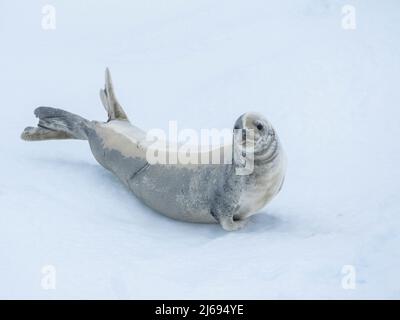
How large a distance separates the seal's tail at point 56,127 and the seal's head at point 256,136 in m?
1.26

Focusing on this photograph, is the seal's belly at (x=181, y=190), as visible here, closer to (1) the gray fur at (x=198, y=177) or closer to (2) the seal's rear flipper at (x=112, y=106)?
(1) the gray fur at (x=198, y=177)

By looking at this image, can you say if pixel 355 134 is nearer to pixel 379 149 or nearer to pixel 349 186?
pixel 379 149

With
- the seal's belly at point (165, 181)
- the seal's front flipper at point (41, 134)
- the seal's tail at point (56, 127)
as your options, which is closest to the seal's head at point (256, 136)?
the seal's belly at point (165, 181)

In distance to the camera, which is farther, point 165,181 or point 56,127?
point 56,127

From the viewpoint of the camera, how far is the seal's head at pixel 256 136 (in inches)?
130

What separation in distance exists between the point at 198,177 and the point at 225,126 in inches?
54.3

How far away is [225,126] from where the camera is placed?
4.98 metres

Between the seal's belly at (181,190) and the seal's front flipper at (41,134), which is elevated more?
the seal's front flipper at (41,134)

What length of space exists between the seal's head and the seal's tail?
1257 millimetres

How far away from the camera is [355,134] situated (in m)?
4.64

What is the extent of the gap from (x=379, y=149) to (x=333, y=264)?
1.44 metres

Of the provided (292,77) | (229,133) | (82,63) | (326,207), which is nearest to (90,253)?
(326,207)

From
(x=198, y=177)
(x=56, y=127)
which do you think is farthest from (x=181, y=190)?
(x=56, y=127)

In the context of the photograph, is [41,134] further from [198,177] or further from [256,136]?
[256,136]
